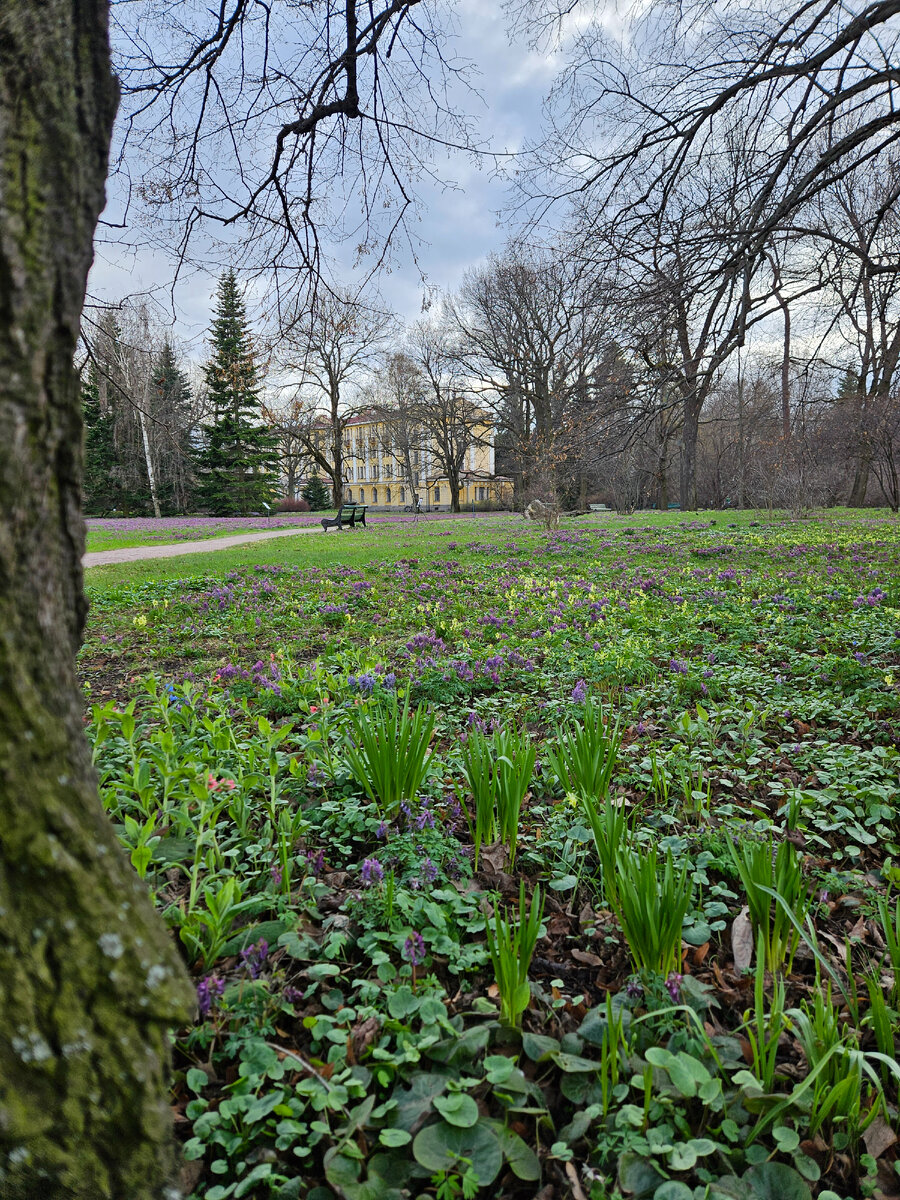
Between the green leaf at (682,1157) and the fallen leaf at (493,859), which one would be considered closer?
the green leaf at (682,1157)

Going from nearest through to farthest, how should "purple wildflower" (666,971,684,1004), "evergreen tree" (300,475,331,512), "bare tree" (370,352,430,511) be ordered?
"purple wildflower" (666,971,684,1004) < "bare tree" (370,352,430,511) < "evergreen tree" (300,475,331,512)

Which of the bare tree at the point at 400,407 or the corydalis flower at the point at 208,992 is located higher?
the bare tree at the point at 400,407

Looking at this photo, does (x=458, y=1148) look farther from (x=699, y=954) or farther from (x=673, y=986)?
(x=699, y=954)

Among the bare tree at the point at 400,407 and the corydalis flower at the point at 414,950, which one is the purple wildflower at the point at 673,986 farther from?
the bare tree at the point at 400,407

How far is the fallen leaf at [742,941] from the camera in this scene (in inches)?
66.2

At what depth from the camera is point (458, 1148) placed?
1158mm

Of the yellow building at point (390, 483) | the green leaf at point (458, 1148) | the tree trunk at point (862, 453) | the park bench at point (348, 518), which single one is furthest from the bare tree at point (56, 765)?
the yellow building at point (390, 483)

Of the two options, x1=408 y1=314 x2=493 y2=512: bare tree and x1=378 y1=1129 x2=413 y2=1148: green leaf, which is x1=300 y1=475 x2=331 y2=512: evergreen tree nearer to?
x1=408 y1=314 x2=493 y2=512: bare tree

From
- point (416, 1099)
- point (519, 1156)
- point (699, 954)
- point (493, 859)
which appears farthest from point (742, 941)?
point (416, 1099)

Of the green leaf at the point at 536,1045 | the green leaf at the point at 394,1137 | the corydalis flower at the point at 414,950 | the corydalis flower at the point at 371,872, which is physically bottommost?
the green leaf at the point at 536,1045

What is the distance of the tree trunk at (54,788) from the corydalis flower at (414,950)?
730 millimetres

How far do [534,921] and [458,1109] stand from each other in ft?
1.32

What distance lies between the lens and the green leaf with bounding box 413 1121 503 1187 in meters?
1.12

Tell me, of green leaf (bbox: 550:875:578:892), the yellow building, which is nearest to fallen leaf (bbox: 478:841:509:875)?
green leaf (bbox: 550:875:578:892)
